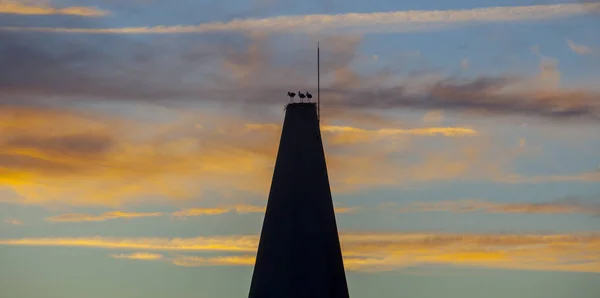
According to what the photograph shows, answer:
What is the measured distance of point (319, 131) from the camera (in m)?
95.5

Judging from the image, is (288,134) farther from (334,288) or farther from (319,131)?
(334,288)

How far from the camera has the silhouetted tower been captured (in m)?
93.1

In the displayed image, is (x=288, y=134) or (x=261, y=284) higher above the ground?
(x=288, y=134)

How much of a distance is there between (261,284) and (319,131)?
913 centimetres

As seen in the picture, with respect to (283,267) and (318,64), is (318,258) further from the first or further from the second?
(318,64)

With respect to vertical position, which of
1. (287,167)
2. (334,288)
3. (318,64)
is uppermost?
(318,64)

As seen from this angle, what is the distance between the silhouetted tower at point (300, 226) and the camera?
93062 millimetres

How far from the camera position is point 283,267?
306ft

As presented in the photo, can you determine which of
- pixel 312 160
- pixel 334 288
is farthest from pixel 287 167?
pixel 334 288

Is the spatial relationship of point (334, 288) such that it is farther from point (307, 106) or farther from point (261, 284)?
point (307, 106)

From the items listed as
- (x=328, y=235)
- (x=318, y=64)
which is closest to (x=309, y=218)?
(x=328, y=235)

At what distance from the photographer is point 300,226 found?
307 feet

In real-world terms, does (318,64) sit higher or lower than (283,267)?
higher

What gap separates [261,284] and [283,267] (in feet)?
5.17
